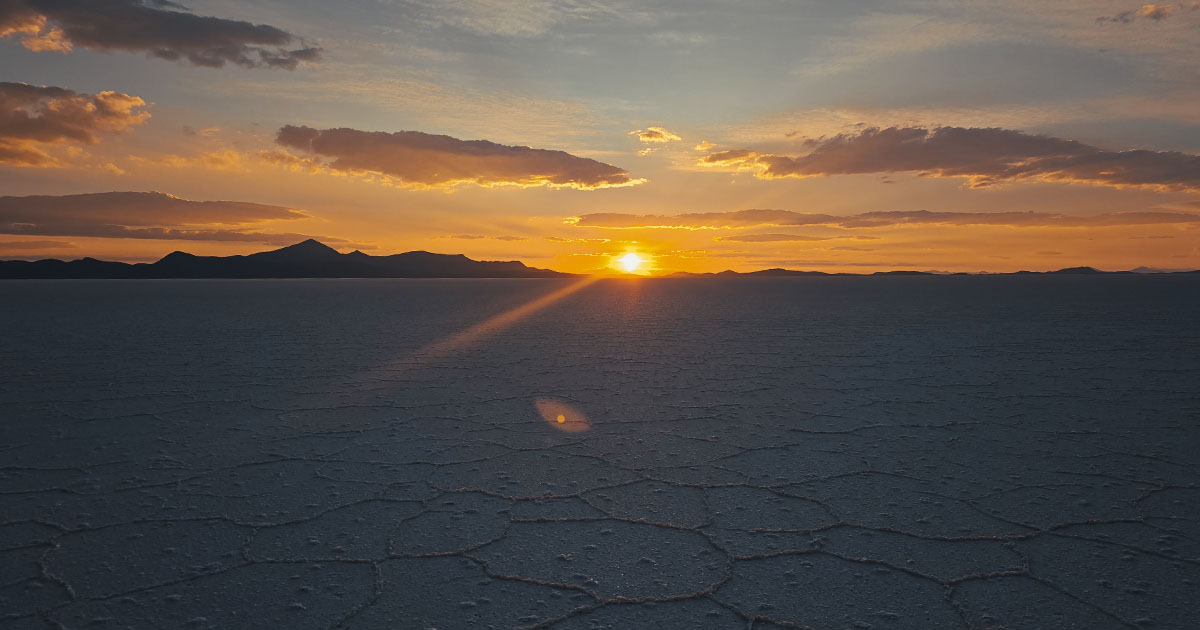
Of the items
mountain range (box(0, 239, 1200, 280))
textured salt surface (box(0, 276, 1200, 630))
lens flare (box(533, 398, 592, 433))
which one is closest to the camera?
textured salt surface (box(0, 276, 1200, 630))

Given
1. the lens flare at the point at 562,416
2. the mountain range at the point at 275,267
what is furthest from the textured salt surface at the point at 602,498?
the mountain range at the point at 275,267

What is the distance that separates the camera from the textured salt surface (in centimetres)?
204

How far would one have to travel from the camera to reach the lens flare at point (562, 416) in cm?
423

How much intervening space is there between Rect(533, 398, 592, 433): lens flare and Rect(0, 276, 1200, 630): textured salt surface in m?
0.06

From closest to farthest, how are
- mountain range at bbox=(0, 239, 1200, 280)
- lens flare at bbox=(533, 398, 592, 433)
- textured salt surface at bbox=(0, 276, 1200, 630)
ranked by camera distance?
textured salt surface at bbox=(0, 276, 1200, 630) → lens flare at bbox=(533, 398, 592, 433) → mountain range at bbox=(0, 239, 1200, 280)

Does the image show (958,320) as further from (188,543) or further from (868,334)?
(188,543)

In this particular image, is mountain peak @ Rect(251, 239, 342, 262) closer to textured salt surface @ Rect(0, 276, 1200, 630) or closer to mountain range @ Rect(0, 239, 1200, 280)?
mountain range @ Rect(0, 239, 1200, 280)

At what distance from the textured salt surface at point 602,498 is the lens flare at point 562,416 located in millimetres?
63

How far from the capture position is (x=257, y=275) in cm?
12150

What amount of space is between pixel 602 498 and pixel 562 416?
165cm

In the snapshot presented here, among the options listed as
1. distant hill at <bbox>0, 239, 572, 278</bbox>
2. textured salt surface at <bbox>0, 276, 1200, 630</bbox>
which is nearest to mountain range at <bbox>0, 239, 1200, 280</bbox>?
distant hill at <bbox>0, 239, 572, 278</bbox>

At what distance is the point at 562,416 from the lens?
455 cm

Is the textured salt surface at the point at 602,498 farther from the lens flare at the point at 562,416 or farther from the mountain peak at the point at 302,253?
the mountain peak at the point at 302,253

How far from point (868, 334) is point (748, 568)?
8815 mm
